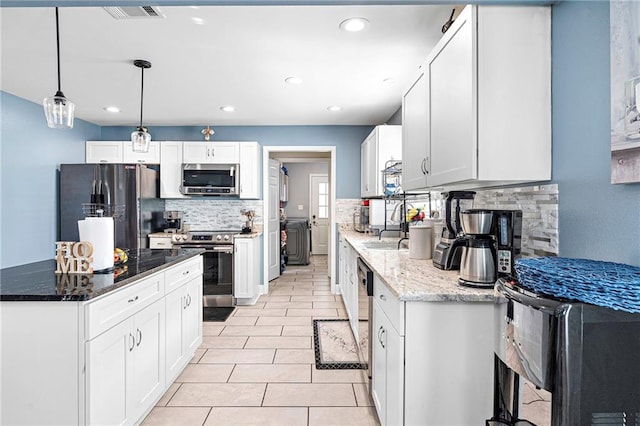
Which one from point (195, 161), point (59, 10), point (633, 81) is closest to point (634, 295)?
point (633, 81)

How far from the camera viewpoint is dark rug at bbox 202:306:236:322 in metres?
3.92

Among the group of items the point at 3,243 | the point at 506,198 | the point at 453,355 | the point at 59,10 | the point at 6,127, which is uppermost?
the point at 59,10

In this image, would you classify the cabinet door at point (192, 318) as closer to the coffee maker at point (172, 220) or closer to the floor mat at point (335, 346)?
the floor mat at point (335, 346)

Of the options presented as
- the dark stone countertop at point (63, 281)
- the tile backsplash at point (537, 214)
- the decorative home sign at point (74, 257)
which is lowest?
the dark stone countertop at point (63, 281)

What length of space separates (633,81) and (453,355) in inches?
44.0

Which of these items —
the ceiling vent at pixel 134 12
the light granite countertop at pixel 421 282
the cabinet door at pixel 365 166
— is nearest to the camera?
the light granite countertop at pixel 421 282

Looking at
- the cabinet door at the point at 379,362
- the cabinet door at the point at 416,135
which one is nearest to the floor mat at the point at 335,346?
the cabinet door at the point at 379,362

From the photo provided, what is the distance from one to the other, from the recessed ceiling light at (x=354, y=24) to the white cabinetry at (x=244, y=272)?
9.48ft

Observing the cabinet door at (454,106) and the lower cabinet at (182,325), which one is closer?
the cabinet door at (454,106)

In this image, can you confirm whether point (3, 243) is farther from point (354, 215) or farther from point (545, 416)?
point (545, 416)

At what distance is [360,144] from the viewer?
5172 millimetres

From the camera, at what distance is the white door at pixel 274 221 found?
213 inches

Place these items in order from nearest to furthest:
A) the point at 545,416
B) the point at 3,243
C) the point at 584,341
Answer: the point at 584,341 < the point at 545,416 < the point at 3,243

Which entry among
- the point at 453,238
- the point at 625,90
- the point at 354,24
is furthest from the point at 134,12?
the point at 625,90
